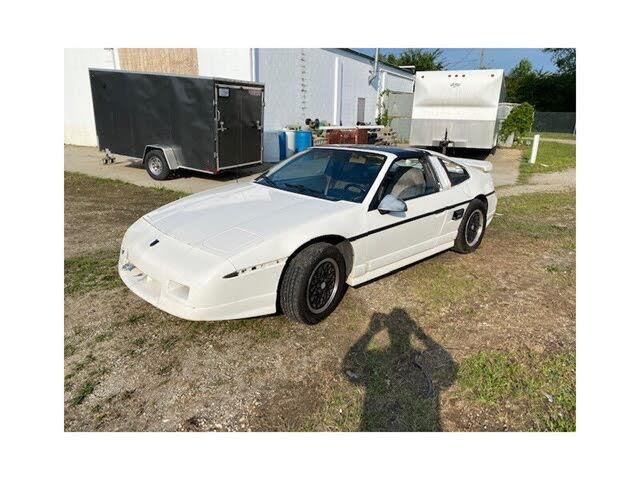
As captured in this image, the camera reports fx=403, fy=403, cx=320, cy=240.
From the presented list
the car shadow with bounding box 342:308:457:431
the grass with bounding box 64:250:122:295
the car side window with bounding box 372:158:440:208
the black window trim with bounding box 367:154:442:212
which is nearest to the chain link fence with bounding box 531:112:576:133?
the black window trim with bounding box 367:154:442:212

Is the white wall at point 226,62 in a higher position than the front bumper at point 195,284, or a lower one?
higher

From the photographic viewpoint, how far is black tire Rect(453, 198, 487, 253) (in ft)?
16.1

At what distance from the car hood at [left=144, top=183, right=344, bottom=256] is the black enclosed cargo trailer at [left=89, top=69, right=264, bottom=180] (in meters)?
5.49

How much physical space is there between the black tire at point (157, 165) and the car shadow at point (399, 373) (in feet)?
25.5

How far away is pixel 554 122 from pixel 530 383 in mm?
46328

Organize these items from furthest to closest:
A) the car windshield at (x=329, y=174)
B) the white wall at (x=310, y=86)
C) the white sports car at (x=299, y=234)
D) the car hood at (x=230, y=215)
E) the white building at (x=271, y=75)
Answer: the white wall at (x=310, y=86) < the white building at (x=271, y=75) < the car windshield at (x=329, y=174) < the car hood at (x=230, y=215) < the white sports car at (x=299, y=234)

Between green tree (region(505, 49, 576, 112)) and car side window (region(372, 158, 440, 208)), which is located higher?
green tree (region(505, 49, 576, 112))

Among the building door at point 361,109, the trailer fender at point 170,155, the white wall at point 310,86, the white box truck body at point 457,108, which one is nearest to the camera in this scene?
the trailer fender at point 170,155

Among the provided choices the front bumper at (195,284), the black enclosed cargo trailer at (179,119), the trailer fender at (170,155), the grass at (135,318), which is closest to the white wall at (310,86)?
the black enclosed cargo trailer at (179,119)

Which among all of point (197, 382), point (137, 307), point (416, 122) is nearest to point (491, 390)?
point (197, 382)

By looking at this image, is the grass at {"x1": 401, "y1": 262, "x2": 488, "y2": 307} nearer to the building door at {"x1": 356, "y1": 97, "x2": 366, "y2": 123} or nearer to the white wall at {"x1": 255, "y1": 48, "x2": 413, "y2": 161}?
the white wall at {"x1": 255, "y1": 48, "x2": 413, "y2": 161}

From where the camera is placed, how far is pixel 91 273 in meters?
4.26

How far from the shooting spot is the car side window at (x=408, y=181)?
3.89 meters

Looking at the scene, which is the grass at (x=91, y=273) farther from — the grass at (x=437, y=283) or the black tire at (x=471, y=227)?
the black tire at (x=471, y=227)
